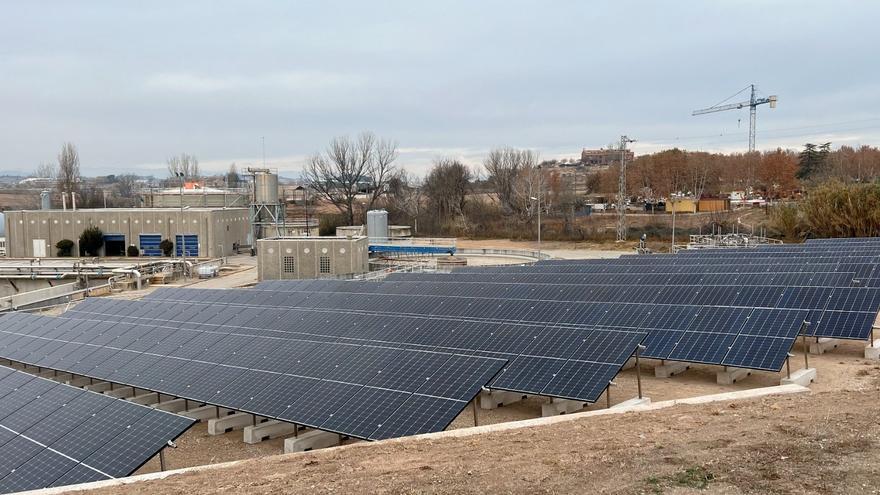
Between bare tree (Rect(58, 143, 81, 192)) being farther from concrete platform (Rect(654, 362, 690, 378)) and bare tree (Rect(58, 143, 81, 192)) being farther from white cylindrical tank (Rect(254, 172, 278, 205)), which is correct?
concrete platform (Rect(654, 362, 690, 378))

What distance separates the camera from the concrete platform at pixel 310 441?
1508 cm

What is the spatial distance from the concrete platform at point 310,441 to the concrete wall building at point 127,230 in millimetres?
54172

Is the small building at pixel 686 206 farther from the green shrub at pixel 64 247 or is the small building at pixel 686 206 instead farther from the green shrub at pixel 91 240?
the green shrub at pixel 64 247

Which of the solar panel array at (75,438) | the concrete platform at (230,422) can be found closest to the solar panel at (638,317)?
the concrete platform at (230,422)

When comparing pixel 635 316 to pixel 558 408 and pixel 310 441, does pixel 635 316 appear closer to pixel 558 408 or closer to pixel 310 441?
pixel 558 408

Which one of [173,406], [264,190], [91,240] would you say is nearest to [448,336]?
[173,406]

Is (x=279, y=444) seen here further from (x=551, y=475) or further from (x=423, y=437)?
(x=551, y=475)

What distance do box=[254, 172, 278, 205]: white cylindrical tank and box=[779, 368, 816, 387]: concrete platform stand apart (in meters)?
62.7

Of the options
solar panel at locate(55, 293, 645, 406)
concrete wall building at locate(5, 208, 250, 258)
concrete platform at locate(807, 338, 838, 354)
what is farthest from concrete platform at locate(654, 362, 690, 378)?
concrete wall building at locate(5, 208, 250, 258)

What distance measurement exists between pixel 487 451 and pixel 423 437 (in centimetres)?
189

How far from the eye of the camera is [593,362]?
15.5 metres

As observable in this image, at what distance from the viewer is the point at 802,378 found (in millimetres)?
17203

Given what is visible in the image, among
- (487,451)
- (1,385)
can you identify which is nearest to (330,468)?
(487,451)

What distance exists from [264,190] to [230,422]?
58.9 meters
